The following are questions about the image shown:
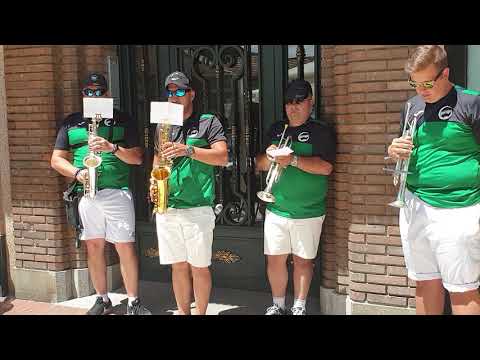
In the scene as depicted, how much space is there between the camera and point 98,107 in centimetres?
427

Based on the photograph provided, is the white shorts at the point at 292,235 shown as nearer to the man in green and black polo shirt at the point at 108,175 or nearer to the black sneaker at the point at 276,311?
the black sneaker at the point at 276,311

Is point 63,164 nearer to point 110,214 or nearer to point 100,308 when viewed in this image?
point 110,214

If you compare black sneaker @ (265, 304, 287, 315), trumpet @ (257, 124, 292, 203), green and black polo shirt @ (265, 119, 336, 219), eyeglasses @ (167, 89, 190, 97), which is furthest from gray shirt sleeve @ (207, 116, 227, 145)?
black sneaker @ (265, 304, 287, 315)

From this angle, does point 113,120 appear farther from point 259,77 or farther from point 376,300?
point 376,300

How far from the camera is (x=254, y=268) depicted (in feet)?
17.0

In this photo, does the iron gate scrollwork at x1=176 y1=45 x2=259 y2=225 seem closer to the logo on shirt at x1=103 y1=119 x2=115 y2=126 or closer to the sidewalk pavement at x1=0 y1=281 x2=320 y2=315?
the sidewalk pavement at x1=0 y1=281 x2=320 y2=315

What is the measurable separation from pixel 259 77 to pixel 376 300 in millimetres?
2287

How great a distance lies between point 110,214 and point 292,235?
1624 mm

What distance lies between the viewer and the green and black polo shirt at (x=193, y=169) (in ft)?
13.4

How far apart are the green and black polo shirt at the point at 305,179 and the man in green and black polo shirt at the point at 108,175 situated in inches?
52.8

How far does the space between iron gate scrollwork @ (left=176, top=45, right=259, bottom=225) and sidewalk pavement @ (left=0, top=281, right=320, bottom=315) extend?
734mm

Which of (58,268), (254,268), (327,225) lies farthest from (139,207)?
(327,225)

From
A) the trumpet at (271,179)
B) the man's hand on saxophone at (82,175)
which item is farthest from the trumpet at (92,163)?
the trumpet at (271,179)

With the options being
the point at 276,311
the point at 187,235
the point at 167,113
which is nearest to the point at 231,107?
the point at 167,113
